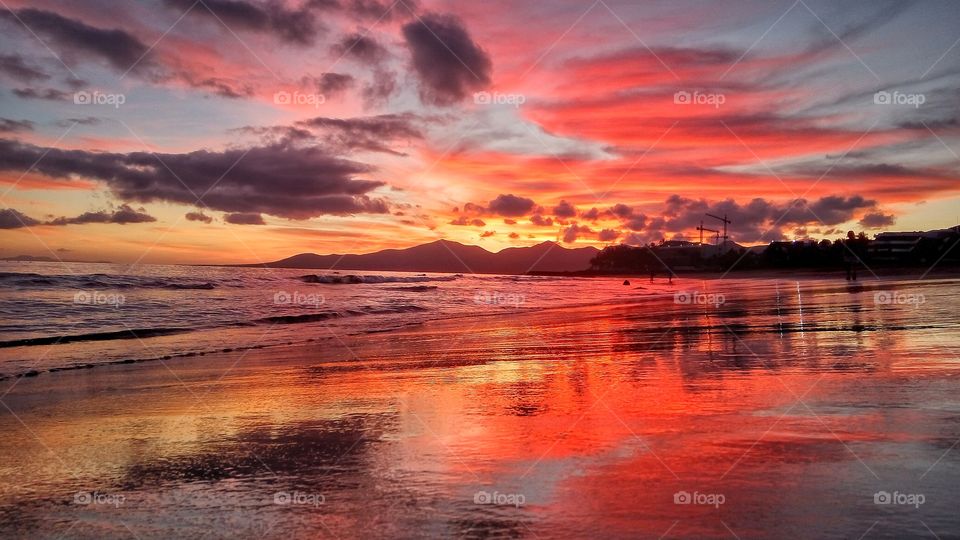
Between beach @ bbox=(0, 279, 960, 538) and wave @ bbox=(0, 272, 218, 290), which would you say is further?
wave @ bbox=(0, 272, 218, 290)

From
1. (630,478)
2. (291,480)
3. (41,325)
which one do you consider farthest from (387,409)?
(41,325)

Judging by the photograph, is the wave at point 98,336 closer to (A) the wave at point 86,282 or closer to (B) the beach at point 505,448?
(B) the beach at point 505,448

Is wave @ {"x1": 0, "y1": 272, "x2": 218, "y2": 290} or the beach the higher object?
wave @ {"x1": 0, "y1": 272, "x2": 218, "y2": 290}

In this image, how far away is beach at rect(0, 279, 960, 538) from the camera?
437 cm

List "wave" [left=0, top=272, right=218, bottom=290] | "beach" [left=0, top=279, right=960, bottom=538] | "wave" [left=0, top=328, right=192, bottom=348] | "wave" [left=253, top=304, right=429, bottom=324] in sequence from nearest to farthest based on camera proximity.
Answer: "beach" [left=0, top=279, right=960, bottom=538], "wave" [left=0, top=328, right=192, bottom=348], "wave" [left=253, top=304, right=429, bottom=324], "wave" [left=0, top=272, right=218, bottom=290]

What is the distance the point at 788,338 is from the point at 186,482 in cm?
1290

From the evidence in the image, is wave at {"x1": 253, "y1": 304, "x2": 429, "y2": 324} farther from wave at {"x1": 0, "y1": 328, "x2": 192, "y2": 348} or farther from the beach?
the beach

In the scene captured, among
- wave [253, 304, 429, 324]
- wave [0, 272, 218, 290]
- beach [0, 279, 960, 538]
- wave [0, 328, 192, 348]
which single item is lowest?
beach [0, 279, 960, 538]

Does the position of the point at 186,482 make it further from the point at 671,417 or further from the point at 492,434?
the point at 671,417

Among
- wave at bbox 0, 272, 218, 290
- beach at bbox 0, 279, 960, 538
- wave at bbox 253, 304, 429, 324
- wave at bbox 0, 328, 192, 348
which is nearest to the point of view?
beach at bbox 0, 279, 960, 538

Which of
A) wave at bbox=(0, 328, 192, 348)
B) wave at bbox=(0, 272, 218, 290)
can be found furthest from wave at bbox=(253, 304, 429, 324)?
wave at bbox=(0, 272, 218, 290)

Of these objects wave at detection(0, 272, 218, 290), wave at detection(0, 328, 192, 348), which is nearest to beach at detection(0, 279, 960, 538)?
wave at detection(0, 328, 192, 348)

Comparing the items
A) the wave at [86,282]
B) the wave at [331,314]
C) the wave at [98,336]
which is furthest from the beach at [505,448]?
the wave at [86,282]

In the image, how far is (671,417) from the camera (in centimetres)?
711
